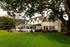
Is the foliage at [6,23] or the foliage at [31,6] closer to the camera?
the foliage at [31,6]

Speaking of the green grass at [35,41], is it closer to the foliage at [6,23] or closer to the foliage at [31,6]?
the foliage at [31,6]

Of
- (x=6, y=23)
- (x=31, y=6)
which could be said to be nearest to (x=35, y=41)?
(x=31, y=6)

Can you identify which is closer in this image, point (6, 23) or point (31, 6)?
point (31, 6)

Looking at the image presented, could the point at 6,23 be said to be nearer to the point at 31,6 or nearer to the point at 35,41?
the point at 31,6

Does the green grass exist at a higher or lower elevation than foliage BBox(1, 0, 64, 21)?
lower

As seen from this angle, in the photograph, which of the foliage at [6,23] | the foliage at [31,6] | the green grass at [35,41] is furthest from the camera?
the foliage at [6,23]

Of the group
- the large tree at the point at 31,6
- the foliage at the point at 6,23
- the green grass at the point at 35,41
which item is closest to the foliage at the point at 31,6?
the large tree at the point at 31,6

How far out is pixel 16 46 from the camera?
12.8 meters

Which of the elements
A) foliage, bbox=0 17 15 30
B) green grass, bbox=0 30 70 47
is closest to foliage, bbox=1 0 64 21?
green grass, bbox=0 30 70 47

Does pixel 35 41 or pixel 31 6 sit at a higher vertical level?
pixel 31 6

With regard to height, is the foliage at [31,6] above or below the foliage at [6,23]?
above

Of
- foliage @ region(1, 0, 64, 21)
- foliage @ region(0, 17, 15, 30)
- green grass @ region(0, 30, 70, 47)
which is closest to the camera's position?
green grass @ region(0, 30, 70, 47)

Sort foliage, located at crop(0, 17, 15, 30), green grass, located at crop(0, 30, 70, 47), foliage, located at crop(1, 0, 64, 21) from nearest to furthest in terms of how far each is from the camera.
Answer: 1. green grass, located at crop(0, 30, 70, 47)
2. foliage, located at crop(1, 0, 64, 21)
3. foliage, located at crop(0, 17, 15, 30)

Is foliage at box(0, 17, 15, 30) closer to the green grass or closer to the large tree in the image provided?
the large tree
